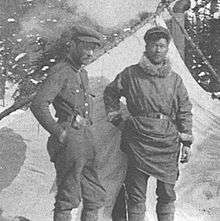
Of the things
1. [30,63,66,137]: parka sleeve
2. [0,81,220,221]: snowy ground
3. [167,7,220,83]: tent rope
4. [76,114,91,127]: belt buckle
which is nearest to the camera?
[30,63,66,137]: parka sleeve

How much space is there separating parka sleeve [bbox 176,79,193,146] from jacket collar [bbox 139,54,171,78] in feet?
0.41

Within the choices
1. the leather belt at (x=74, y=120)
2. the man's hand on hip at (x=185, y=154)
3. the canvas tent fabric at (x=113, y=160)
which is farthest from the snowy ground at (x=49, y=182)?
the leather belt at (x=74, y=120)

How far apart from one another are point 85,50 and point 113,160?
0.64 metres

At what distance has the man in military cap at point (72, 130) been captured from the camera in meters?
3.12

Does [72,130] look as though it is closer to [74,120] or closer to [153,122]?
[74,120]

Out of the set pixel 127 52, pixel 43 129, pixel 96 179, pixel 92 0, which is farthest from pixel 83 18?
pixel 96 179

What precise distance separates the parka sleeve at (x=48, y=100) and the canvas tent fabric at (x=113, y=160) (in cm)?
28

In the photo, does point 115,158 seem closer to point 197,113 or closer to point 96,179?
point 96,179

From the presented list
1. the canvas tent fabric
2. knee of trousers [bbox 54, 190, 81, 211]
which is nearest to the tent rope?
the canvas tent fabric

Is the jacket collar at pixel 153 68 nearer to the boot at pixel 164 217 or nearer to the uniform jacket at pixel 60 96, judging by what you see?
the uniform jacket at pixel 60 96

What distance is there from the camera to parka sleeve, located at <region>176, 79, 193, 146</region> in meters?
3.35

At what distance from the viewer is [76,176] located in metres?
3.13

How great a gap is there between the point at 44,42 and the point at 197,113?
996 millimetres

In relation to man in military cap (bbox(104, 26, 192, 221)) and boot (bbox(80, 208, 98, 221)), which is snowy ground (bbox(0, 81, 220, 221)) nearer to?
man in military cap (bbox(104, 26, 192, 221))
